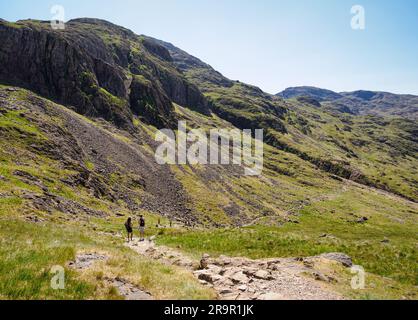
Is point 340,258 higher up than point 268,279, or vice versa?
point 268,279

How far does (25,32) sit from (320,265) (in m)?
136

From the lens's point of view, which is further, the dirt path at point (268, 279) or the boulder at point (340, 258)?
the boulder at point (340, 258)

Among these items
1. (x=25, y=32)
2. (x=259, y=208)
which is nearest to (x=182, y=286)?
(x=259, y=208)

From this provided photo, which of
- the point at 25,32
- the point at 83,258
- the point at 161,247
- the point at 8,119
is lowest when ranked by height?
the point at 161,247

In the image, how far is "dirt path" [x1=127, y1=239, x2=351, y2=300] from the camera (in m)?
14.7

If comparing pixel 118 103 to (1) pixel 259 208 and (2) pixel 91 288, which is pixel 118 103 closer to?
(1) pixel 259 208

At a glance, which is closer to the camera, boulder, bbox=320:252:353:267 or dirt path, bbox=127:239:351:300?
dirt path, bbox=127:239:351:300

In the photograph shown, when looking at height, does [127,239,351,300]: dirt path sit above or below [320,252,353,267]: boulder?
above

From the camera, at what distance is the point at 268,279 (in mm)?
16938

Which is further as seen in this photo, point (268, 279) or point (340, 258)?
point (340, 258)

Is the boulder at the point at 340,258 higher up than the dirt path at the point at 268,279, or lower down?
lower down

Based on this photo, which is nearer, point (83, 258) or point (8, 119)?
point (83, 258)

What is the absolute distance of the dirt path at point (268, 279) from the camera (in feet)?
48.1

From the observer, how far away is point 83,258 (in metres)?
17.5
